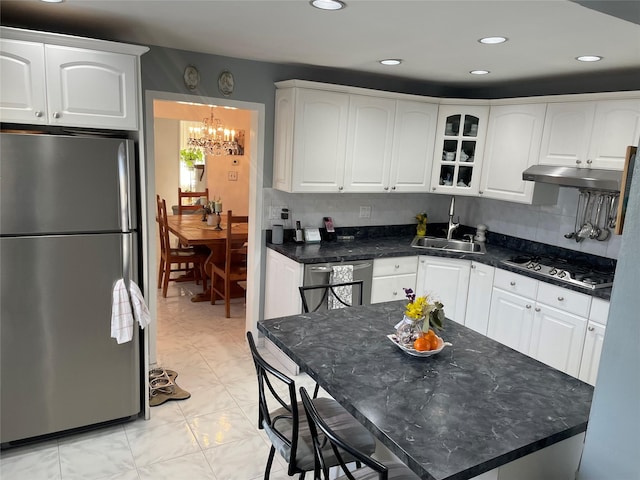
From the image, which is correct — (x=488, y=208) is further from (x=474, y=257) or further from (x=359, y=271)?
(x=359, y=271)

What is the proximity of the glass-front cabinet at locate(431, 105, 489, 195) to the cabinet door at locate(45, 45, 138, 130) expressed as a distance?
2722mm

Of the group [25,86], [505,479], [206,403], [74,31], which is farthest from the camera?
[206,403]

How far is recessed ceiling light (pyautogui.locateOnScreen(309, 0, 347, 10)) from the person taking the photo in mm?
2008

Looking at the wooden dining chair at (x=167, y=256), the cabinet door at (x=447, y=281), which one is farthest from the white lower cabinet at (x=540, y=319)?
the wooden dining chair at (x=167, y=256)

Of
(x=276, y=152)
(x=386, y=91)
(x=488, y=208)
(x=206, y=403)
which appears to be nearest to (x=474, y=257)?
(x=488, y=208)

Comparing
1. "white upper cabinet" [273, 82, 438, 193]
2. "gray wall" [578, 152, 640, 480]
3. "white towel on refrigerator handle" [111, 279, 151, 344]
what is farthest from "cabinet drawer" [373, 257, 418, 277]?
"gray wall" [578, 152, 640, 480]

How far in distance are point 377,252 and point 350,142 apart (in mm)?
952

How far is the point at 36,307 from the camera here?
2.45 m

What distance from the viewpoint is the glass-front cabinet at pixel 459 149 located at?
411 cm

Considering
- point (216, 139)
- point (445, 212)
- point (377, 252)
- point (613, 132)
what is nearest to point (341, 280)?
point (377, 252)

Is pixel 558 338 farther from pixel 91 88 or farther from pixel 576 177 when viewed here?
pixel 91 88

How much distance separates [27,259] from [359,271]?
2264 millimetres

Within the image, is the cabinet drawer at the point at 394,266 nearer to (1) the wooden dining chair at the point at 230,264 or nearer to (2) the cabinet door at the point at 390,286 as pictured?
(2) the cabinet door at the point at 390,286

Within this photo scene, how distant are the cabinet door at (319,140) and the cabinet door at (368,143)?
0.07 metres
